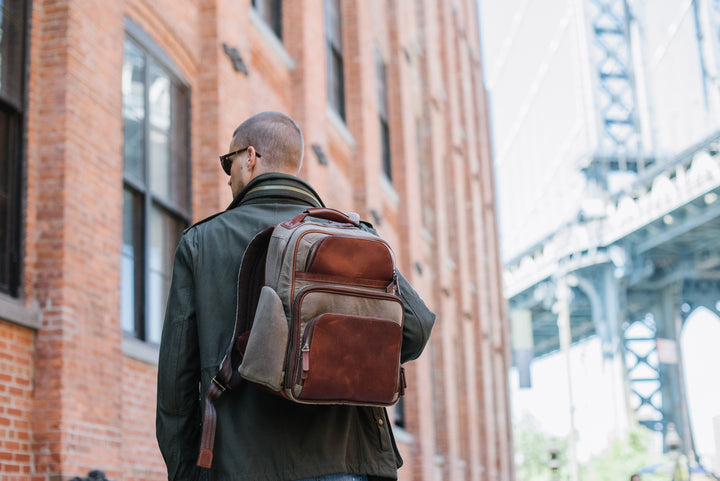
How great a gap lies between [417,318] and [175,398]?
71cm

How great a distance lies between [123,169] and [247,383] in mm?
5599

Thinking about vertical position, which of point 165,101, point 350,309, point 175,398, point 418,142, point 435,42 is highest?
point 435,42

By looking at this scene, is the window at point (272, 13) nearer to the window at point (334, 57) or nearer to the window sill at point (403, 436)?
the window at point (334, 57)

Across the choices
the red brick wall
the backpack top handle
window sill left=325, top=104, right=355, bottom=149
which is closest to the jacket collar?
the backpack top handle

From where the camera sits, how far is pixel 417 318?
288 centimetres

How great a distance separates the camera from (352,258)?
2654 mm

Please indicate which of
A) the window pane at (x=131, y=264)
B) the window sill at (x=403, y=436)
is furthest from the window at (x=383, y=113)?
the window pane at (x=131, y=264)

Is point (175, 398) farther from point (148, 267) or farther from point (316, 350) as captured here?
point (148, 267)

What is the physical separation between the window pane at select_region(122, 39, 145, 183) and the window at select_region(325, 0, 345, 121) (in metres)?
6.49

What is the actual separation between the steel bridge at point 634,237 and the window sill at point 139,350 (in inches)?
1395

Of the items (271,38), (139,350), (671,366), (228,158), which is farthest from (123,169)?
(671,366)

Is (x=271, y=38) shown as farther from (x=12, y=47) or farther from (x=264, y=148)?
(x=264, y=148)

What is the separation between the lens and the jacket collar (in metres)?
3.00

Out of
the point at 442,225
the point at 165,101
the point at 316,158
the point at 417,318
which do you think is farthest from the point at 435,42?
the point at 417,318
